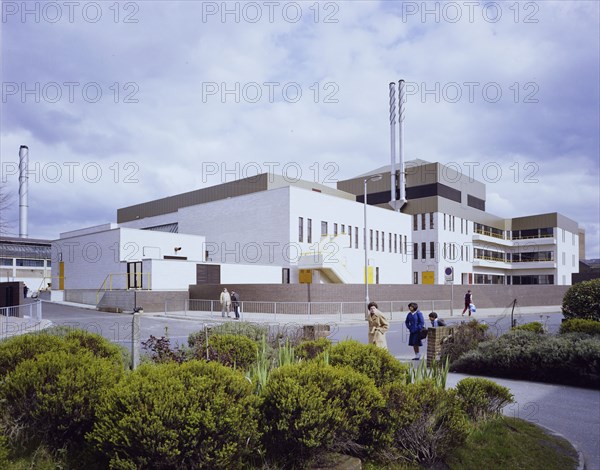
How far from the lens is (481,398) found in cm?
681

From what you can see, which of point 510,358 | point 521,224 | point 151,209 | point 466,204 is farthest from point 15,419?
point 521,224

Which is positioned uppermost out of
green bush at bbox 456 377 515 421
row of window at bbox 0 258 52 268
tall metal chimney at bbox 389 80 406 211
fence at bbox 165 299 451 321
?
tall metal chimney at bbox 389 80 406 211

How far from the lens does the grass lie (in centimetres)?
529

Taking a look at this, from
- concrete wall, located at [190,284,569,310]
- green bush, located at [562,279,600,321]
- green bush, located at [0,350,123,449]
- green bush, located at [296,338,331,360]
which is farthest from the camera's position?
concrete wall, located at [190,284,569,310]

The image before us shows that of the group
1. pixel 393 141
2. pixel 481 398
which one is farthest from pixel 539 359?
pixel 393 141

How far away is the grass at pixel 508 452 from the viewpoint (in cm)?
529

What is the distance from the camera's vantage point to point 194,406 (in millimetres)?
3979

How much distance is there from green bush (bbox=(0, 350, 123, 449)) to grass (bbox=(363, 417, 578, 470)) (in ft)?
8.99

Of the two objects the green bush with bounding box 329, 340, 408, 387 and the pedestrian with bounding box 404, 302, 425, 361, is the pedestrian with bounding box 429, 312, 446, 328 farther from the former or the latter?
the green bush with bounding box 329, 340, 408, 387

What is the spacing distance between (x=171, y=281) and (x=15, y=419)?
31090 mm

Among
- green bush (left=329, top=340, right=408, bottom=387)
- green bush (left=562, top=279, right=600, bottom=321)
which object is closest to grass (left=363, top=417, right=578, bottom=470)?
green bush (left=329, top=340, right=408, bottom=387)

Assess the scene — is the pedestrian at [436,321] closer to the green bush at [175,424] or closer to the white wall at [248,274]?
the green bush at [175,424]

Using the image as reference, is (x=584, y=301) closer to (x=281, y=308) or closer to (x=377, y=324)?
(x=377, y=324)

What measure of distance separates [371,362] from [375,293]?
98.5ft
